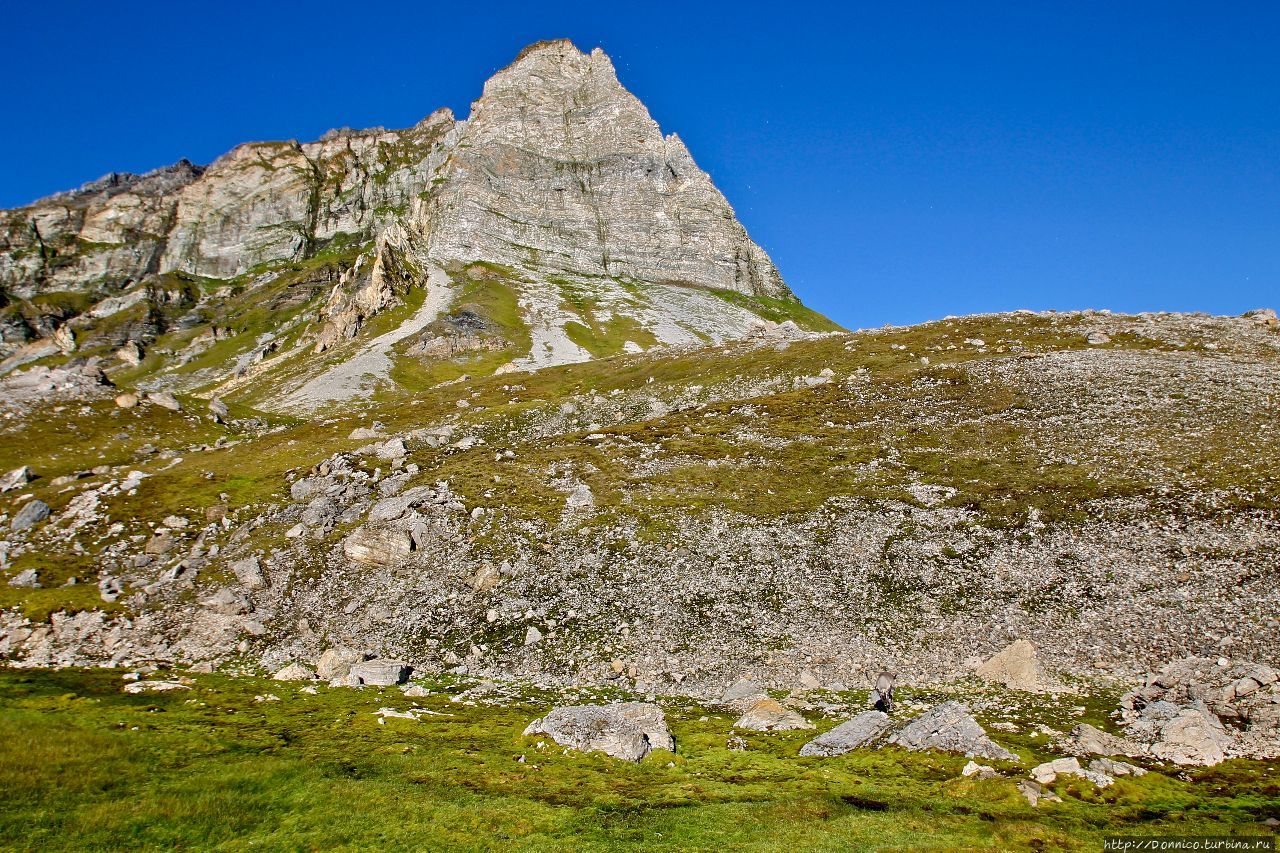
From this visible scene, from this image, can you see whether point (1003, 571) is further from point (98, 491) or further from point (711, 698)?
point (98, 491)

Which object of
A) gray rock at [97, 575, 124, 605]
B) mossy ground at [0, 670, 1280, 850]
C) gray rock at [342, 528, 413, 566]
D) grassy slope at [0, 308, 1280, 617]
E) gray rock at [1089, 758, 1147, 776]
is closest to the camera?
mossy ground at [0, 670, 1280, 850]

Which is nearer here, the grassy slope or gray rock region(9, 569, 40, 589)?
gray rock region(9, 569, 40, 589)

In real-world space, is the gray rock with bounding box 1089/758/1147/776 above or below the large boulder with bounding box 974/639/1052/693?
below

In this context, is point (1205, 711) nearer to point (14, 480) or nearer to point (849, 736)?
point (849, 736)

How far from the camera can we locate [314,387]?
16062 cm

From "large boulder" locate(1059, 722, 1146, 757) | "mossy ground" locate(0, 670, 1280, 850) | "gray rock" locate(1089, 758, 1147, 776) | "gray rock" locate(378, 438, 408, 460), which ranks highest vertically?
"gray rock" locate(378, 438, 408, 460)

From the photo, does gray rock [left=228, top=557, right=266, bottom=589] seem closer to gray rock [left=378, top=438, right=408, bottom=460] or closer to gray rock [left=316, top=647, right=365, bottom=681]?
Result: gray rock [left=316, top=647, right=365, bottom=681]

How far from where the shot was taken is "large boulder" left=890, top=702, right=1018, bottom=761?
2381 centimetres

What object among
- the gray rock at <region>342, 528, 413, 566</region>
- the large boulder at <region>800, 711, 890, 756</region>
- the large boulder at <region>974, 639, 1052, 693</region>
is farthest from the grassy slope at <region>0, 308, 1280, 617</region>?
the large boulder at <region>800, 711, 890, 756</region>

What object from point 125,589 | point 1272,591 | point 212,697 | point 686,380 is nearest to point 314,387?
point 686,380

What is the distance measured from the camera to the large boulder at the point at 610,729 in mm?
25578

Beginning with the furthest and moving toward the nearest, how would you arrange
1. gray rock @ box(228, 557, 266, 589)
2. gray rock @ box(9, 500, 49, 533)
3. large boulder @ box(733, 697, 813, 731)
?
gray rock @ box(9, 500, 49, 533), gray rock @ box(228, 557, 266, 589), large boulder @ box(733, 697, 813, 731)

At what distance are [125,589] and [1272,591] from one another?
64.5 m

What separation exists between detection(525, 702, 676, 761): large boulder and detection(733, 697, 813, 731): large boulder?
353 cm
